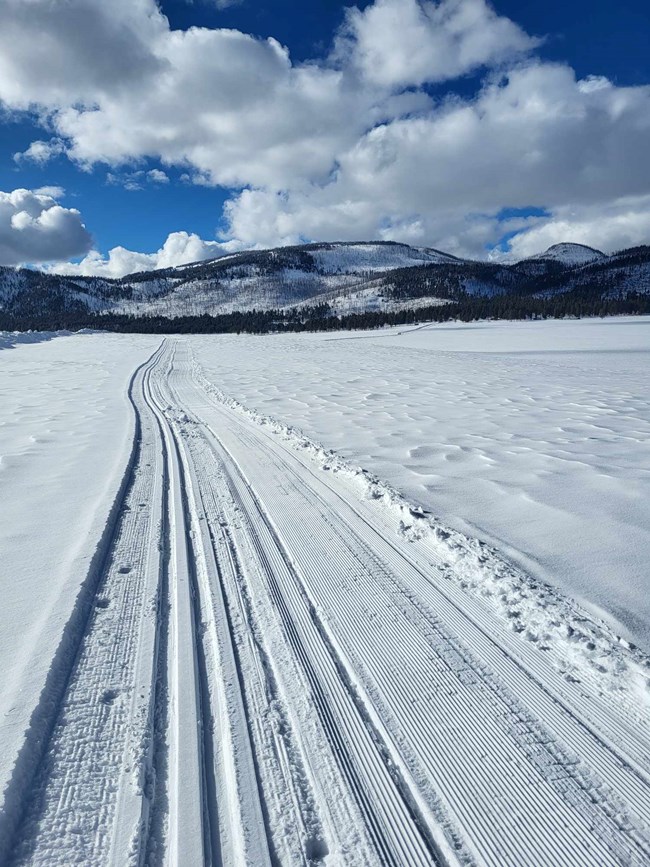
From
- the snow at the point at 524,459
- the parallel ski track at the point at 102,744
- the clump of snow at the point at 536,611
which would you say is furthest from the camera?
the snow at the point at 524,459

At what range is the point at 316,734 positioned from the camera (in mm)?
2459

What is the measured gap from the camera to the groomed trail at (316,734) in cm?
195

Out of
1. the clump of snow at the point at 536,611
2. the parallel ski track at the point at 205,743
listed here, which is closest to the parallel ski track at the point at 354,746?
the parallel ski track at the point at 205,743

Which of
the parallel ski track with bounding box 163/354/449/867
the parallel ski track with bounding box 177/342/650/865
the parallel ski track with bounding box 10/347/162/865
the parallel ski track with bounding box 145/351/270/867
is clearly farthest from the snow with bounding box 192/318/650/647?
the parallel ski track with bounding box 10/347/162/865

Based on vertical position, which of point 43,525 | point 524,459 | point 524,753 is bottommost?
point 524,753

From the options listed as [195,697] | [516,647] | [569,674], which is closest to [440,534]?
[516,647]

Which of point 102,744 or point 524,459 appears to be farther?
point 524,459

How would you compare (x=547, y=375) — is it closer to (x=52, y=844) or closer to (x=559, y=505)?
(x=559, y=505)

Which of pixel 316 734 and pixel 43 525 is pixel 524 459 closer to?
pixel 316 734

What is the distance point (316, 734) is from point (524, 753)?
3.52ft

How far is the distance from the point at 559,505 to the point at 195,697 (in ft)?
15.0

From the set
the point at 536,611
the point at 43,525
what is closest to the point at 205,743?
the point at 536,611

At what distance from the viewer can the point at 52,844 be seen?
1915 millimetres

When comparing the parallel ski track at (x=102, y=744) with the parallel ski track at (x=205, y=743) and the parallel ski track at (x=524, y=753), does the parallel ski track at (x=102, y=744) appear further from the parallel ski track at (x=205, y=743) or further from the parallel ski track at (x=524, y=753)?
the parallel ski track at (x=524, y=753)
